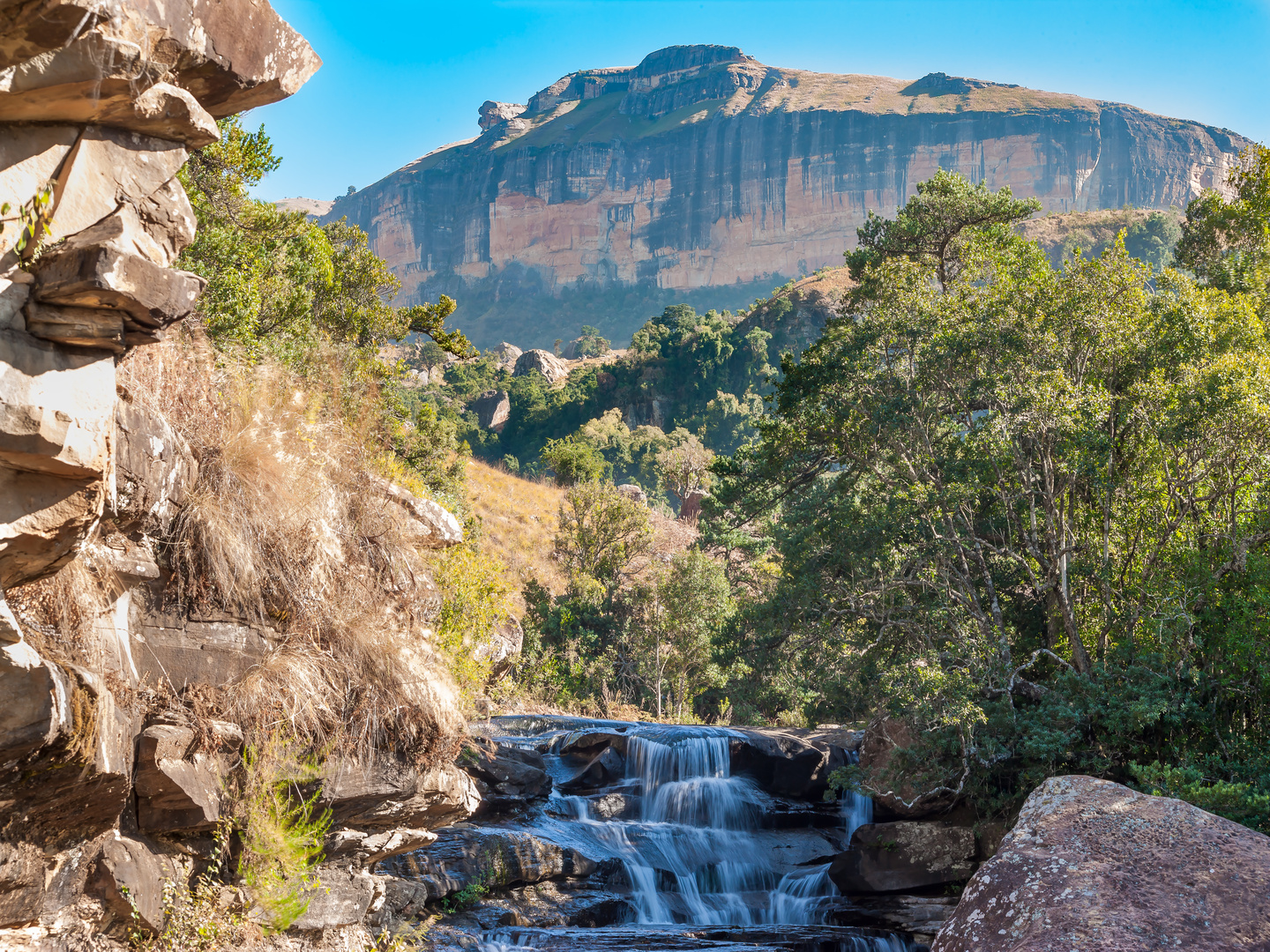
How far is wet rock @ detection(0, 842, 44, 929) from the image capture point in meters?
4.60

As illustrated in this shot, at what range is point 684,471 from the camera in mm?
47906

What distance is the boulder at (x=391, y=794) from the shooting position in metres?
6.42

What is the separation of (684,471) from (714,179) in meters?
88.6

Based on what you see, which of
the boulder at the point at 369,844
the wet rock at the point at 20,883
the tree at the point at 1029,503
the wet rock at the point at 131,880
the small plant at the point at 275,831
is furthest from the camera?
the tree at the point at 1029,503

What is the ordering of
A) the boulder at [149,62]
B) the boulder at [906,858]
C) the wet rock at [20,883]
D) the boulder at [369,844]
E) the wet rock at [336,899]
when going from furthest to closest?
the boulder at [906,858] < the boulder at [369,844] < the wet rock at [336,899] < the wet rock at [20,883] < the boulder at [149,62]

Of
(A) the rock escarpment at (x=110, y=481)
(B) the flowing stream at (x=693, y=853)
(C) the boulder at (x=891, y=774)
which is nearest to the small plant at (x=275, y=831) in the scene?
(A) the rock escarpment at (x=110, y=481)

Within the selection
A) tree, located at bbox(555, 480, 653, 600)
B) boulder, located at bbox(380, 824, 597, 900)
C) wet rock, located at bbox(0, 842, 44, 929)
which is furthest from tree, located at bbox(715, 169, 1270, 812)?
tree, located at bbox(555, 480, 653, 600)

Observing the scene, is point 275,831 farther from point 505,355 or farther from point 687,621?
point 505,355

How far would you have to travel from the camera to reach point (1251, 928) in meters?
5.13

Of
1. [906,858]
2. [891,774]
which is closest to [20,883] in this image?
[891,774]

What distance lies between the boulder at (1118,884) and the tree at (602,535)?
869 inches

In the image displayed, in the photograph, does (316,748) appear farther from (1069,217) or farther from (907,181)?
(907,181)

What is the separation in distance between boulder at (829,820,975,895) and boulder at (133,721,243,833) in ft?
30.1

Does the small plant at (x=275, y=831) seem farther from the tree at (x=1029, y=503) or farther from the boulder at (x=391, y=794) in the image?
the tree at (x=1029, y=503)
